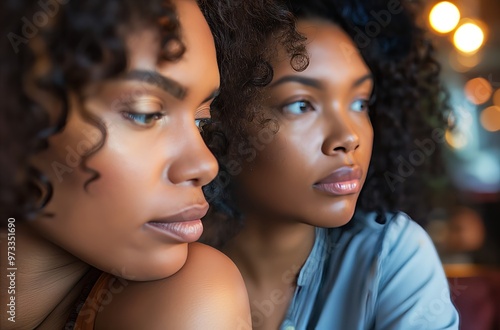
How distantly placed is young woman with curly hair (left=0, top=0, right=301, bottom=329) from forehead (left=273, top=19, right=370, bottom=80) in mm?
224

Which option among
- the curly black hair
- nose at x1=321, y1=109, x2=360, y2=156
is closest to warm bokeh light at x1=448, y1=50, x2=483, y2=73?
nose at x1=321, y1=109, x2=360, y2=156

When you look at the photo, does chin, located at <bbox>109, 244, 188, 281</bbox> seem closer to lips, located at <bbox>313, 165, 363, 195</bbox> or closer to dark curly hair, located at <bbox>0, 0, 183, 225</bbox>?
dark curly hair, located at <bbox>0, 0, 183, 225</bbox>

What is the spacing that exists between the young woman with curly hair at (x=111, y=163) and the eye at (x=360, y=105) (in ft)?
1.00

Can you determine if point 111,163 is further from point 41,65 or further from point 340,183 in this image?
point 340,183

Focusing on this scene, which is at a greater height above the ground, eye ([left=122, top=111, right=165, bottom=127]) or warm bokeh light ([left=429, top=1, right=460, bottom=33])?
eye ([left=122, top=111, right=165, bottom=127])

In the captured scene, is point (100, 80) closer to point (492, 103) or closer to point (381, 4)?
point (381, 4)

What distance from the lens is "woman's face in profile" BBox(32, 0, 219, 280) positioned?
532 millimetres

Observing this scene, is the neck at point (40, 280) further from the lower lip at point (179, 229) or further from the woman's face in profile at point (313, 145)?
the woman's face in profile at point (313, 145)

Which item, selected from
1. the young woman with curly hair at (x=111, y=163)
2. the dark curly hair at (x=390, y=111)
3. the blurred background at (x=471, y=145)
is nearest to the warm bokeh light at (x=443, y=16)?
the blurred background at (x=471, y=145)

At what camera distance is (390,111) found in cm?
105

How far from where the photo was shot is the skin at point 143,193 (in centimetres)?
53

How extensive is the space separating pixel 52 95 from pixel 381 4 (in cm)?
64

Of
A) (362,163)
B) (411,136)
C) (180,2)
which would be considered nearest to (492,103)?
(411,136)

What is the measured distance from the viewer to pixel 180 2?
608 mm
